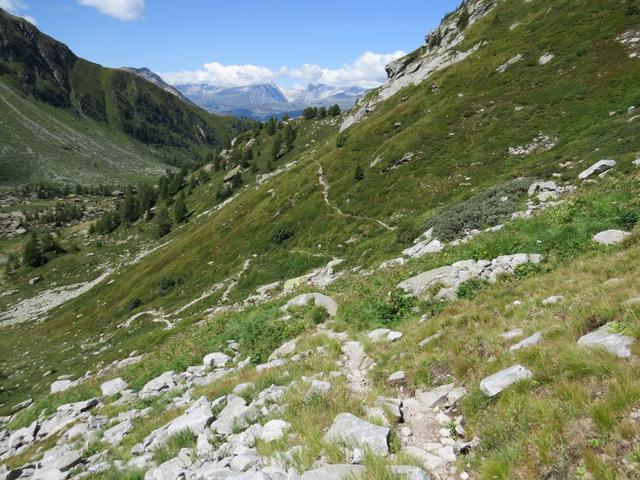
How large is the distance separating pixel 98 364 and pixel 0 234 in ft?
590

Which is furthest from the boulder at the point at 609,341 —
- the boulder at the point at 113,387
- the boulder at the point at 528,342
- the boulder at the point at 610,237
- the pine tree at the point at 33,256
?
the pine tree at the point at 33,256

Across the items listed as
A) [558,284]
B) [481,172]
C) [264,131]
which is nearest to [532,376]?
[558,284]

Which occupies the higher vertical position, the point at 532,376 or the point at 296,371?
the point at 532,376

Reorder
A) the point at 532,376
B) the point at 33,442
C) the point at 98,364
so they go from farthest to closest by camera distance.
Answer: the point at 98,364
the point at 33,442
the point at 532,376

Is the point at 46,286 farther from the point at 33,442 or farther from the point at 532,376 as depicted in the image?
the point at 532,376

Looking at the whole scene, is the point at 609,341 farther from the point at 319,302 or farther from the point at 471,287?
the point at 319,302

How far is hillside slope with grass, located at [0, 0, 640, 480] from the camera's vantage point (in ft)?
19.4

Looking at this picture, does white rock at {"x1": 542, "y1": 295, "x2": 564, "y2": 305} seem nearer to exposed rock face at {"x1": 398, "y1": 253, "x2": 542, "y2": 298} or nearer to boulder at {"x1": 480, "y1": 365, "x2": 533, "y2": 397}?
exposed rock face at {"x1": 398, "y1": 253, "x2": 542, "y2": 298}

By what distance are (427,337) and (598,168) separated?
70.8ft

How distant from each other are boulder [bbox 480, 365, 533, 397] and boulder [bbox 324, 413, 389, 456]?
1966 millimetres

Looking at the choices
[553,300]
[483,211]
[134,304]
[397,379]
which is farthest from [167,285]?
[553,300]

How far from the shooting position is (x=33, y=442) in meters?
15.9

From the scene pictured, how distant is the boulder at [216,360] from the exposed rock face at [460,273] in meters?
7.78

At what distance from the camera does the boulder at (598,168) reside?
24031 millimetres
